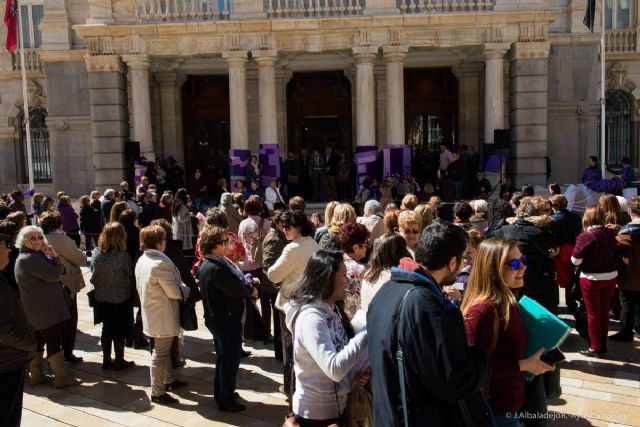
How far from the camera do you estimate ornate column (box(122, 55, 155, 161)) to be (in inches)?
692

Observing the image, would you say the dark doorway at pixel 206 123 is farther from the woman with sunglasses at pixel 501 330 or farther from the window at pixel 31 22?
the woman with sunglasses at pixel 501 330

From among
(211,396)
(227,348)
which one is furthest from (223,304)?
(211,396)

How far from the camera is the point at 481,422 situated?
9.70 ft

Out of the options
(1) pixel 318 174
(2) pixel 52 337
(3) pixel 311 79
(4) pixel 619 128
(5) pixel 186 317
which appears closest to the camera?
(5) pixel 186 317

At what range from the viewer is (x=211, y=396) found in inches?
247

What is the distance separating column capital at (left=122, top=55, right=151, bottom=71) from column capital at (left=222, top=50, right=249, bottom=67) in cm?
243

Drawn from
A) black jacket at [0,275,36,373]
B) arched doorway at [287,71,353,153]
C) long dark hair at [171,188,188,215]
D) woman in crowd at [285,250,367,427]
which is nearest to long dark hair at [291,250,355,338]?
woman in crowd at [285,250,367,427]

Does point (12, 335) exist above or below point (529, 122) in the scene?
below

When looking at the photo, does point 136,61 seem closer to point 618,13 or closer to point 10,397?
point 10,397

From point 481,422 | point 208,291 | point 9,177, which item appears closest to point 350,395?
point 481,422

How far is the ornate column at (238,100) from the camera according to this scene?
1734cm

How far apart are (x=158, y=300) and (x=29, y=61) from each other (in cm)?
1880

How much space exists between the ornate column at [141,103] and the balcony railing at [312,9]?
13.7 feet

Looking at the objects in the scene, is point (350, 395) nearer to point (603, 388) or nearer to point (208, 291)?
point (208, 291)
